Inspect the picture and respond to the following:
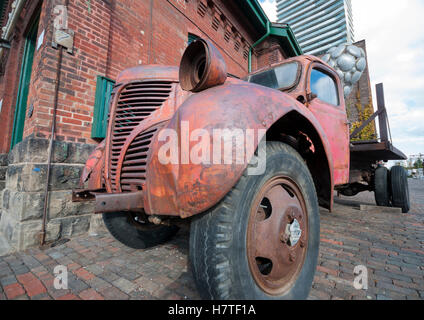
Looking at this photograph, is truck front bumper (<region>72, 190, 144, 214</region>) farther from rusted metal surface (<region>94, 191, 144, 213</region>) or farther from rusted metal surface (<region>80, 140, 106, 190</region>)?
rusted metal surface (<region>80, 140, 106, 190</region>)

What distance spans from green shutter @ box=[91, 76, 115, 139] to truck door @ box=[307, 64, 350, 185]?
9.53 ft

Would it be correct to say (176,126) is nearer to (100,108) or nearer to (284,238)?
(284,238)

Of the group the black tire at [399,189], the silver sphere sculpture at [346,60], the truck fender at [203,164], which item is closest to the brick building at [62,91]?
the truck fender at [203,164]

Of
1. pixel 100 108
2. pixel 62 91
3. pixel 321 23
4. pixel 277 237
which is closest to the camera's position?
pixel 277 237

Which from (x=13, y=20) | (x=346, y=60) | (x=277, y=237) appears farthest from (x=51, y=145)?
(x=346, y=60)

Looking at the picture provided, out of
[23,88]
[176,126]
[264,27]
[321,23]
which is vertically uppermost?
[321,23]

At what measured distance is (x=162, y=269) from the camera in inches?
73.5

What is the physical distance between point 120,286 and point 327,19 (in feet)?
214

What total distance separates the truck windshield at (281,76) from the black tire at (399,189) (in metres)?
3.82

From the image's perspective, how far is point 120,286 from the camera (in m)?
1.59

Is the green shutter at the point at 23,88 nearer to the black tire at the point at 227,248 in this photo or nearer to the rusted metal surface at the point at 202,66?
the rusted metal surface at the point at 202,66

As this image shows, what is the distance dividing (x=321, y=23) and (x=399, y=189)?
199 ft
